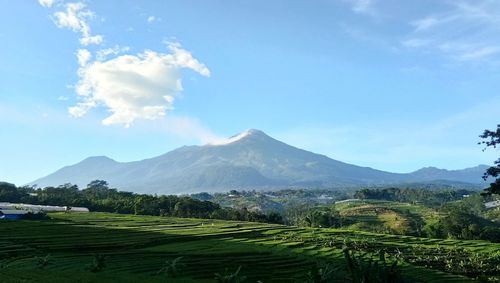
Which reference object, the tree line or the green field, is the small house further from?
the tree line

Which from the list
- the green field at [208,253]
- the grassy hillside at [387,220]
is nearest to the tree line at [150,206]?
the grassy hillside at [387,220]

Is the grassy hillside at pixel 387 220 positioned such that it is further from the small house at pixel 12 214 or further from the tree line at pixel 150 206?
the small house at pixel 12 214

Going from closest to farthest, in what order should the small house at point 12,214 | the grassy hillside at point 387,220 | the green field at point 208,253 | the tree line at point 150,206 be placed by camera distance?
the green field at point 208,253, the small house at point 12,214, the grassy hillside at point 387,220, the tree line at point 150,206

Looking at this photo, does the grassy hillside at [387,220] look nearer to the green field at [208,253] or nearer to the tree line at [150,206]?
the tree line at [150,206]

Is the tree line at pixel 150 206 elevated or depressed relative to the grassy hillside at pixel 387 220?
elevated

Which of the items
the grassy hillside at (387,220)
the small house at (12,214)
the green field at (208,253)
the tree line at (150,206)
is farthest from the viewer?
the tree line at (150,206)

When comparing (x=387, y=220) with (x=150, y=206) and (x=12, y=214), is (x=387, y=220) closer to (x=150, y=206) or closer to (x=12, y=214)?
(x=150, y=206)

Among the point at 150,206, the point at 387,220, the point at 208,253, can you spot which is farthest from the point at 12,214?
the point at 387,220

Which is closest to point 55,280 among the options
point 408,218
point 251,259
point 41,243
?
point 251,259

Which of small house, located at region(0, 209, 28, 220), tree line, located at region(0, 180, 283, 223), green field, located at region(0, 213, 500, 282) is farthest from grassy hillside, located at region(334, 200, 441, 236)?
small house, located at region(0, 209, 28, 220)

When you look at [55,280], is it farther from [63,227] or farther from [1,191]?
[1,191]

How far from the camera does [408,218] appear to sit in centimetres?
14888

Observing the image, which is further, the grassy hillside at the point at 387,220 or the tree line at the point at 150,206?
the tree line at the point at 150,206

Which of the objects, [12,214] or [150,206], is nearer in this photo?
[12,214]
